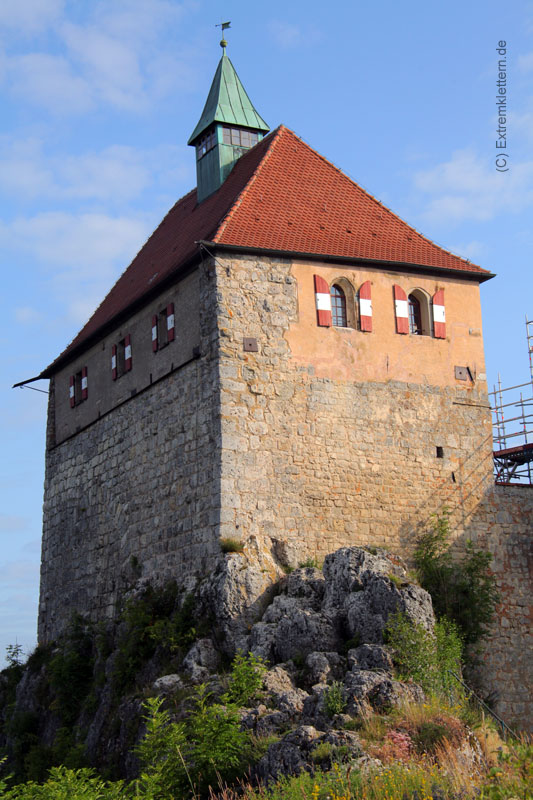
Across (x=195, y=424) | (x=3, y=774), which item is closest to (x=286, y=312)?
(x=195, y=424)

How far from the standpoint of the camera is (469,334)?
25.9m

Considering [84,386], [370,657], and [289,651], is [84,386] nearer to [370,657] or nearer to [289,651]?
[289,651]

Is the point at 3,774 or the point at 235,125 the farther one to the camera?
the point at 235,125

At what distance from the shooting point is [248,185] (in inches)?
1008

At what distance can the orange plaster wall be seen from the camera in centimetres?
2389

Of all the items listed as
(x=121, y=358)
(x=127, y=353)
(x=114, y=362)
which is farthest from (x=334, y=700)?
(x=114, y=362)

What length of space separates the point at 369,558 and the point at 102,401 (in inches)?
402

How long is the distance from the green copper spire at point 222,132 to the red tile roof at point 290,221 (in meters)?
0.56

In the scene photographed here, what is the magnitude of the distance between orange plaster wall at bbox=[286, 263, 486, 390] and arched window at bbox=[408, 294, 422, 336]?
298 mm

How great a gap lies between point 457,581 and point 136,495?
7468 mm

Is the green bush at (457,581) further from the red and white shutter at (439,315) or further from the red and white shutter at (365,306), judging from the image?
the red and white shutter at (365,306)

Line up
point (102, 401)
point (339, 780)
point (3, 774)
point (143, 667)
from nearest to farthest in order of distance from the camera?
point (339, 780), point (143, 667), point (3, 774), point (102, 401)

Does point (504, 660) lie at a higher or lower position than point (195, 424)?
lower

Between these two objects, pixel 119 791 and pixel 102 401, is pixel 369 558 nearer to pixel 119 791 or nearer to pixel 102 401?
pixel 119 791
